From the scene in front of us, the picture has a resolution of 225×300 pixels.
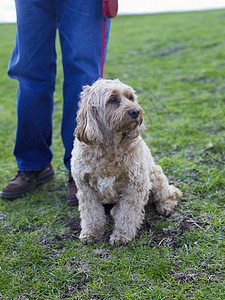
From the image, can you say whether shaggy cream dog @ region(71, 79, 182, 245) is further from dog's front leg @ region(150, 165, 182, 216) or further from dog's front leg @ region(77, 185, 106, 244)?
dog's front leg @ region(150, 165, 182, 216)

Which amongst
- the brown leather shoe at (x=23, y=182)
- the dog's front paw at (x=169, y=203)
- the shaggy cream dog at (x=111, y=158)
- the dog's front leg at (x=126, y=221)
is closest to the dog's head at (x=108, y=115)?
the shaggy cream dog at (x=111, y=158)

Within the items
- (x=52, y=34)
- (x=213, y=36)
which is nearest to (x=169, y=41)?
(x=213, y=36)

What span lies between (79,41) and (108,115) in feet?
2.71

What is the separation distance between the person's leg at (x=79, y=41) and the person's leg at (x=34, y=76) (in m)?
0.21

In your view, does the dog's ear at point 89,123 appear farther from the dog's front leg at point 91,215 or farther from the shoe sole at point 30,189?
the shoe sole at point 30,189

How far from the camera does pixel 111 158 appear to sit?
264 cm

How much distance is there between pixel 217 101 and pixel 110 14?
3273 millimetres

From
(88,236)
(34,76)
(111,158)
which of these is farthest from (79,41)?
(88,236)

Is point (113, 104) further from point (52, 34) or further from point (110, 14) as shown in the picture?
point (52, 34)

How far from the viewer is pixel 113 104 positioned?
8.62 ft

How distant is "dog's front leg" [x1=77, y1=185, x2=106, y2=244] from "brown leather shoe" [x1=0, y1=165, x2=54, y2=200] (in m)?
0.94

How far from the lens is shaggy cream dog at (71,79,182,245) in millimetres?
2570

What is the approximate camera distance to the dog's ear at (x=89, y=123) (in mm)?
2510

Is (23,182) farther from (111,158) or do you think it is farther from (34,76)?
(111,158)
